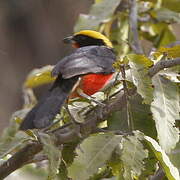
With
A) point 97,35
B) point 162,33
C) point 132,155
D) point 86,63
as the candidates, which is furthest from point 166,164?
point 97,35

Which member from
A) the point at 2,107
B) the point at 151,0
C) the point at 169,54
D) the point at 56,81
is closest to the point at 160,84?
the point at 169,54

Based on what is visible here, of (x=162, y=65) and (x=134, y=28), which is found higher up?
(x=162, y=65)

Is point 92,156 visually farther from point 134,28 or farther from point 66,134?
point 134,28

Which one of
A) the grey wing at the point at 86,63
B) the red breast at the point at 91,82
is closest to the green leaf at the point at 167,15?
the grey wing at the point at 86,63

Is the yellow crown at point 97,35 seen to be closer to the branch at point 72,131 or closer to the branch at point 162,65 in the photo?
the branch at point 72,131

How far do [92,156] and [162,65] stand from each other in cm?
59

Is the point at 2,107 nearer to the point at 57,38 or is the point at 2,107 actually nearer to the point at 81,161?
the point at 57,38

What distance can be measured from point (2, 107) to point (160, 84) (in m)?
5.55

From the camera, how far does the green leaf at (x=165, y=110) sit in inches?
106

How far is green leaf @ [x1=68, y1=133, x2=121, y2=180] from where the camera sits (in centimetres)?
255

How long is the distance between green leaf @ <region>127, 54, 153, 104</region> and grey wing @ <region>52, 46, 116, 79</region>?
3.21 ft

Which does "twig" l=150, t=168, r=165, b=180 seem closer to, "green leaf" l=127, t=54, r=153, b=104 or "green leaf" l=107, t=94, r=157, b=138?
"green leaf" l=107, t=94, r=157, b=138

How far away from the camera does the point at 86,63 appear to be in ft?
13.2

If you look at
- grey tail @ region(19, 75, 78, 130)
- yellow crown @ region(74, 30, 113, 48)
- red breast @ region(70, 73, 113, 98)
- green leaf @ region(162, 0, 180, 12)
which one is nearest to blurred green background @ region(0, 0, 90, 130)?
yellow crown @ region(74, 30, 113, 48)
